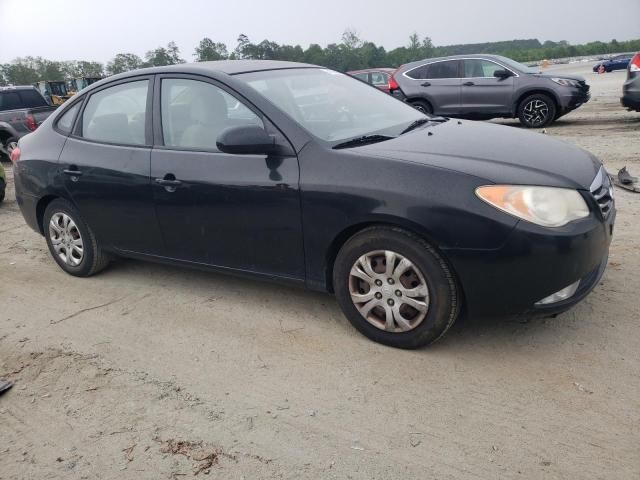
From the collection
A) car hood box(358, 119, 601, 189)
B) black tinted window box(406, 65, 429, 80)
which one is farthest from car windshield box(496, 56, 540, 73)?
car hood box(358, 119, 601, 189)

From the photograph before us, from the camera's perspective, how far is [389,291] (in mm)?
3275

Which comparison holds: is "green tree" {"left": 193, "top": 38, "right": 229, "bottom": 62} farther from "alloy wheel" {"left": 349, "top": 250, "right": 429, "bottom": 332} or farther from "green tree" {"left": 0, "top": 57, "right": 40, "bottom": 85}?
"alloy wheel" {"left": 349, "top": 250, "right": 429, "bottom": 332}

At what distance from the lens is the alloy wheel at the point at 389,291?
3189mm

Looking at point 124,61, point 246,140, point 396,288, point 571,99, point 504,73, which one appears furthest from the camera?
point 124,61

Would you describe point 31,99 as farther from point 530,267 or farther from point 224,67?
point 530,267

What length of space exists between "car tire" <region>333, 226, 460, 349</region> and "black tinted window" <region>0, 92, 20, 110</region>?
41.7 ft

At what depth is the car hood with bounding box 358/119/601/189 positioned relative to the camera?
10.1 ft

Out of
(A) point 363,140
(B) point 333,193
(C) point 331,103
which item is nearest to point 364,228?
(B) point 333,193

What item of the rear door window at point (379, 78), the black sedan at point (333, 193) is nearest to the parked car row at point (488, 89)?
the rear door window at point (379, 78)

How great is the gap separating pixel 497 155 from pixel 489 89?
Answer: 9.76 metres

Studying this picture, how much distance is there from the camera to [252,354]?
3.50m

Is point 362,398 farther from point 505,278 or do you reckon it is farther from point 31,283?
point 31,283

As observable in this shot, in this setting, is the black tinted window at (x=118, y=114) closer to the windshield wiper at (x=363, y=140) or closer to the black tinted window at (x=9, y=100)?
the windshield wiper at (x=363, y=140)

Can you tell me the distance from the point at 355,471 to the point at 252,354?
3.99 ft
